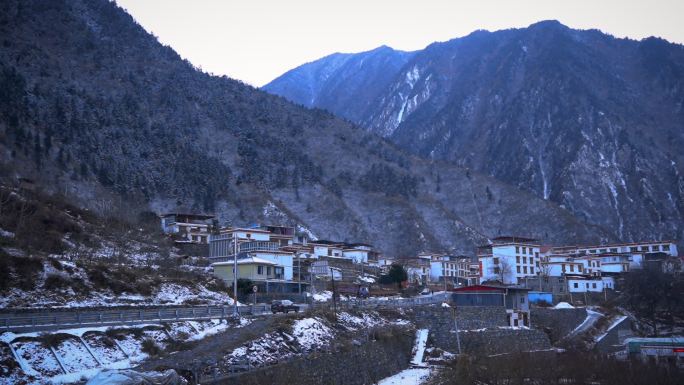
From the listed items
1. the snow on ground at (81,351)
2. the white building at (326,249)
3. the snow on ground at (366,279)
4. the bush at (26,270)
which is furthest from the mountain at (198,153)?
the snow on ground at (81,351)

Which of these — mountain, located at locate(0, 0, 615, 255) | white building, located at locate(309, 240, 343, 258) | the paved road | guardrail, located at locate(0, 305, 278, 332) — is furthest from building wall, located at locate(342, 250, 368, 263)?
guardrail, located at locate(0, 305, 278, 332)

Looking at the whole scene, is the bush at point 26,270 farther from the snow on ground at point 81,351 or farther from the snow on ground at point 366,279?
the snow on ground at point 366,279

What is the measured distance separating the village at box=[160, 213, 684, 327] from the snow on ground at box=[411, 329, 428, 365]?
10.3 m

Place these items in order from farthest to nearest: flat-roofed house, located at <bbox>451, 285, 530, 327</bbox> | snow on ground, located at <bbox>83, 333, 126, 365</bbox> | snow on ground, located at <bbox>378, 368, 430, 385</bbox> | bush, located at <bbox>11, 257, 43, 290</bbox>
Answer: flat-roofed house, located at <bbox>451, 285, 530, 327</bbox>, snow on ground, located at <bbox>378, 368, 430, 385</bbox>, bush, located at <bbox>11, 257, 43, 290</bbox>, snow on ground, located at <bbox>83, 333, 126, 365</bbox>

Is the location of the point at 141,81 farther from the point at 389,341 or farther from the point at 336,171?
the point at 389,341

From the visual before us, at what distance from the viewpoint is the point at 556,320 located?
220 ft

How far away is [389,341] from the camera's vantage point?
45094mm

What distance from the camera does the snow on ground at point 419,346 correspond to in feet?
156

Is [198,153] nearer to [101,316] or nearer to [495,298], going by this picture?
[495,298]

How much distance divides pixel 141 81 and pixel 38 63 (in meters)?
27.2

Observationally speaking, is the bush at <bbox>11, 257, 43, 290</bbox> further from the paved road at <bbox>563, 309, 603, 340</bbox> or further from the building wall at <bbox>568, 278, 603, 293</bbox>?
the building wall at <bbox>568, 278, 603, 293</bbox>

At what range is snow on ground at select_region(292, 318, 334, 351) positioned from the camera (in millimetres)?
37938

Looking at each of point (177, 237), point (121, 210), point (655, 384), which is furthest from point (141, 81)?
point (655, 384)

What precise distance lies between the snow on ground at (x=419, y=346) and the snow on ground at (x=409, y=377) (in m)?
1.81
